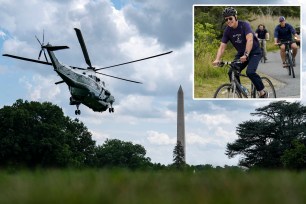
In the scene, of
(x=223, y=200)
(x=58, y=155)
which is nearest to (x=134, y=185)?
(x=223, y=200)

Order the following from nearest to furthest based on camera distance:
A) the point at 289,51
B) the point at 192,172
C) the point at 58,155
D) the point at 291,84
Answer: the point at 192,172
the point at 289,51
the point at 291,84
the point at 58,155

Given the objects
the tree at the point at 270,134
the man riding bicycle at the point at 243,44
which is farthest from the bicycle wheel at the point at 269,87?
the tree at the point at 270,134

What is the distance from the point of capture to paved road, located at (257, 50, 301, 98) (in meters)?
52.0

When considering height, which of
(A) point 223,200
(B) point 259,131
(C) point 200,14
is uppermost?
(C) point 200,14

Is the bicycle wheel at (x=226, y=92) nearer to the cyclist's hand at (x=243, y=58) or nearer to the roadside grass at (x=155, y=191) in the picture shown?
the cyclist's hand at (x=243, y=58)

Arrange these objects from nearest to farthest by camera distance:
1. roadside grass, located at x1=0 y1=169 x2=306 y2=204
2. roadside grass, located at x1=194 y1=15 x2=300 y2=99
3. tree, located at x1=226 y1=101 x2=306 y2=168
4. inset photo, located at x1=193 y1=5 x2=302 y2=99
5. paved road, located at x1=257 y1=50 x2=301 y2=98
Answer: roadside grass, located at x1=0 y1=169 x2=306 y2=204 → inset photo, located at x1=193 y1=5 x2=302 y2=99 → roadside grass, located at x1=194 y1=15 x2=300 y2=99 → paved road, located at x1=257 y1=50 x2=301 y2=98 → tree, located at x1=226 y1=101 x2=306 y2=168

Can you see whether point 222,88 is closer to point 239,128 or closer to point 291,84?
point 291,84

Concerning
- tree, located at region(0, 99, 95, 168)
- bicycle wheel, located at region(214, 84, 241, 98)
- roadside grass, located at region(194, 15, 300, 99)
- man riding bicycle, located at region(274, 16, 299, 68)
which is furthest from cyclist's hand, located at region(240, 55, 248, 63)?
tree, located at region(0, 99, 95, 168)

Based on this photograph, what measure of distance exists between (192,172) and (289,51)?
45432 mm

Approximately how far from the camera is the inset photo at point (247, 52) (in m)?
47.2

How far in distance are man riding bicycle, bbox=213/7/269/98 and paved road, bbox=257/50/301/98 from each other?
275 cm

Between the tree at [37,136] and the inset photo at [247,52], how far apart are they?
62.9 ft

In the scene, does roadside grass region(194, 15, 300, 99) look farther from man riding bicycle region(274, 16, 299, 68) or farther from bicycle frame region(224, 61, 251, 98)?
bicycle frame region(224, 61, 251, 98)

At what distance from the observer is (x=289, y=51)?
168 feet
